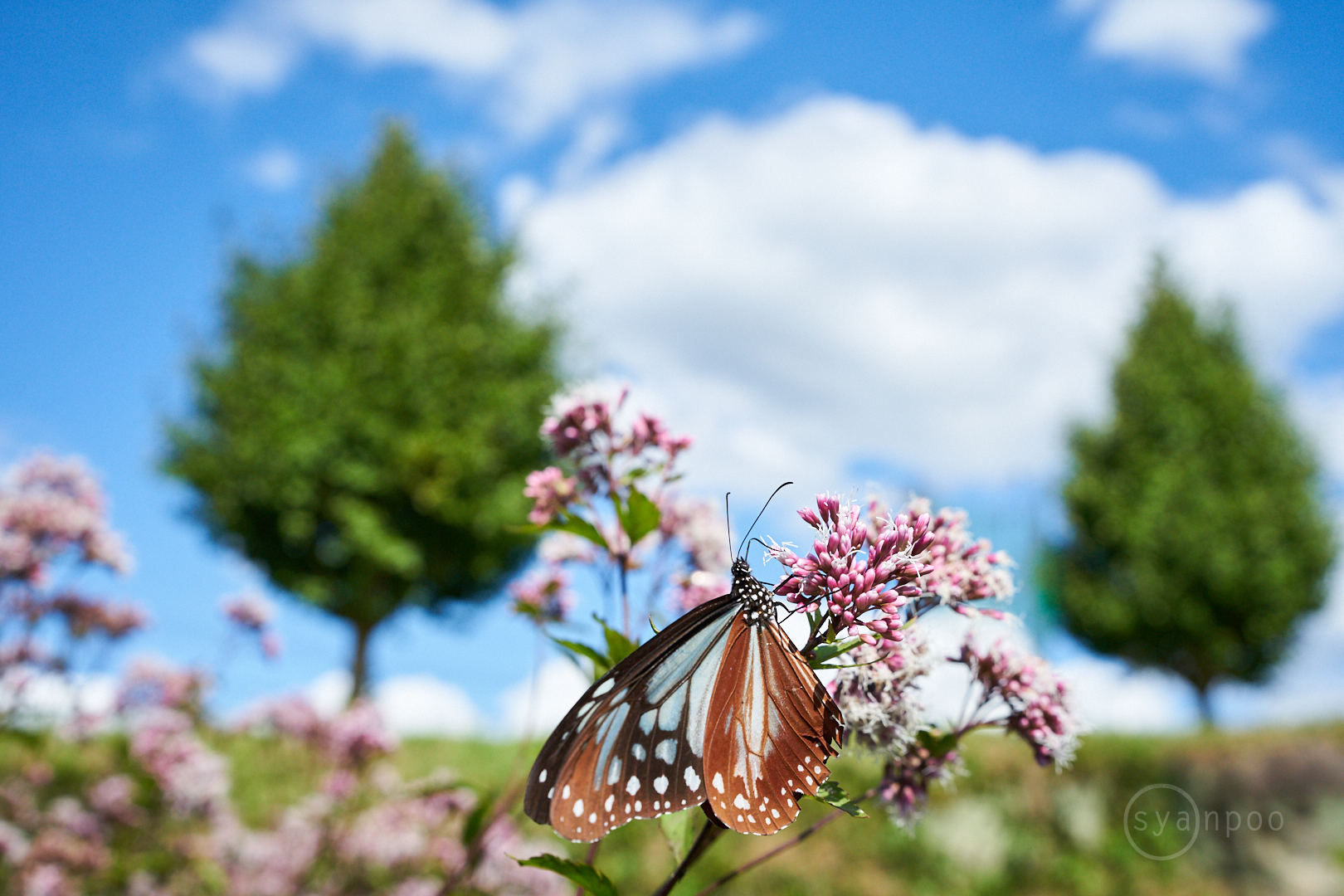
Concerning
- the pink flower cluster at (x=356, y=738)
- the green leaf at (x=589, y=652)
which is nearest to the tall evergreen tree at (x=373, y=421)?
the pink flower cluster at (x=356, y=738)

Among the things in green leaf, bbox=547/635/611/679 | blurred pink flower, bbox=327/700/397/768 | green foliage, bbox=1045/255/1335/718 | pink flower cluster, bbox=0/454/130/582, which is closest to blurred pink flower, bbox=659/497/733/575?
green leaf, bbox=547/635/611/679

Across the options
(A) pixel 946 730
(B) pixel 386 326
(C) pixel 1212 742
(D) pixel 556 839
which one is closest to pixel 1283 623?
(C) pixel 1212 742

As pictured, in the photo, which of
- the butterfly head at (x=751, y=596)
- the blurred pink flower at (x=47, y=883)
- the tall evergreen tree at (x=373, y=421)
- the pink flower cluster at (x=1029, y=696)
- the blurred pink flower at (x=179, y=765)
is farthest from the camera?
the tall evergreen tree at (x=373, y=421)

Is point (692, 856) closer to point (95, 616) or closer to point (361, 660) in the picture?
point (95, 616)

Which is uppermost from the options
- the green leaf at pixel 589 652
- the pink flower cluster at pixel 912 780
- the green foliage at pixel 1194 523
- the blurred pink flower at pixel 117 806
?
the green foliage at pixel 1194 523

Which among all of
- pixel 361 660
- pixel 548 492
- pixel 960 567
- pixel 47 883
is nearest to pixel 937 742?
pixel 960 567

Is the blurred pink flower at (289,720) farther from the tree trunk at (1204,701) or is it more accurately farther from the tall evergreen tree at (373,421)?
the tree trunk at (1204,701)
